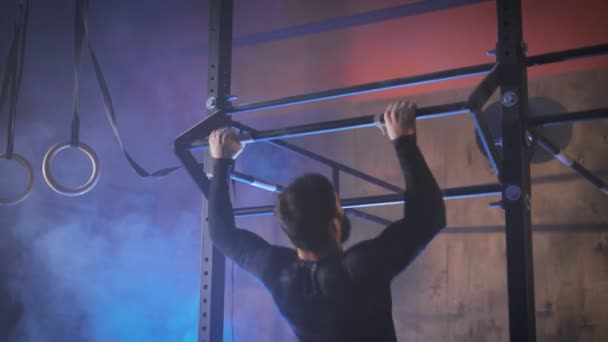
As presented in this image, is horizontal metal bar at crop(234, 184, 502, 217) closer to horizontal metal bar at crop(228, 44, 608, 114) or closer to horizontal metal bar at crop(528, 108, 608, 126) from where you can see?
horizontal metal bar at crop(528, 108, 608, 126)

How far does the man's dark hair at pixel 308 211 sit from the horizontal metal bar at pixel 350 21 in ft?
7.70

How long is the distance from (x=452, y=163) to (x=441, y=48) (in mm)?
764

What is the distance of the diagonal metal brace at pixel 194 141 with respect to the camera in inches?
90.5

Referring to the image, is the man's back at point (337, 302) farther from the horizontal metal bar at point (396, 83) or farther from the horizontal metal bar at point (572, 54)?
the horizontal metal bar at point (572, 54)

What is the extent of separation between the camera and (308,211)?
1.60 metres

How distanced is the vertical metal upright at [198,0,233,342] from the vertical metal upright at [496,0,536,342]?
1.21 m

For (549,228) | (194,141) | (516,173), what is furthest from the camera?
(549,228)

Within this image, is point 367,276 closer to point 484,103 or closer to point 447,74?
point 484,103

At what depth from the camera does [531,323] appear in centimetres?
164

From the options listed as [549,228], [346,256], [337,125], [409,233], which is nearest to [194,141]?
[337,125]

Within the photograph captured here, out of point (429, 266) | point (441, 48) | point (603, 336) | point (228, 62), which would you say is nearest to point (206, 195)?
point (228, 62)

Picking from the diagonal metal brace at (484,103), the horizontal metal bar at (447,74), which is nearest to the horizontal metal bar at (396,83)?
the horizontal metal bar at (447,74)

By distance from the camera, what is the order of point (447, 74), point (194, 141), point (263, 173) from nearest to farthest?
point (447, 74) → point (194, 141) → point (263, 173)

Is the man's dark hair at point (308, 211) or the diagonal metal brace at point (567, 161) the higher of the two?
the diagonal metal brace at point (567, 161)
